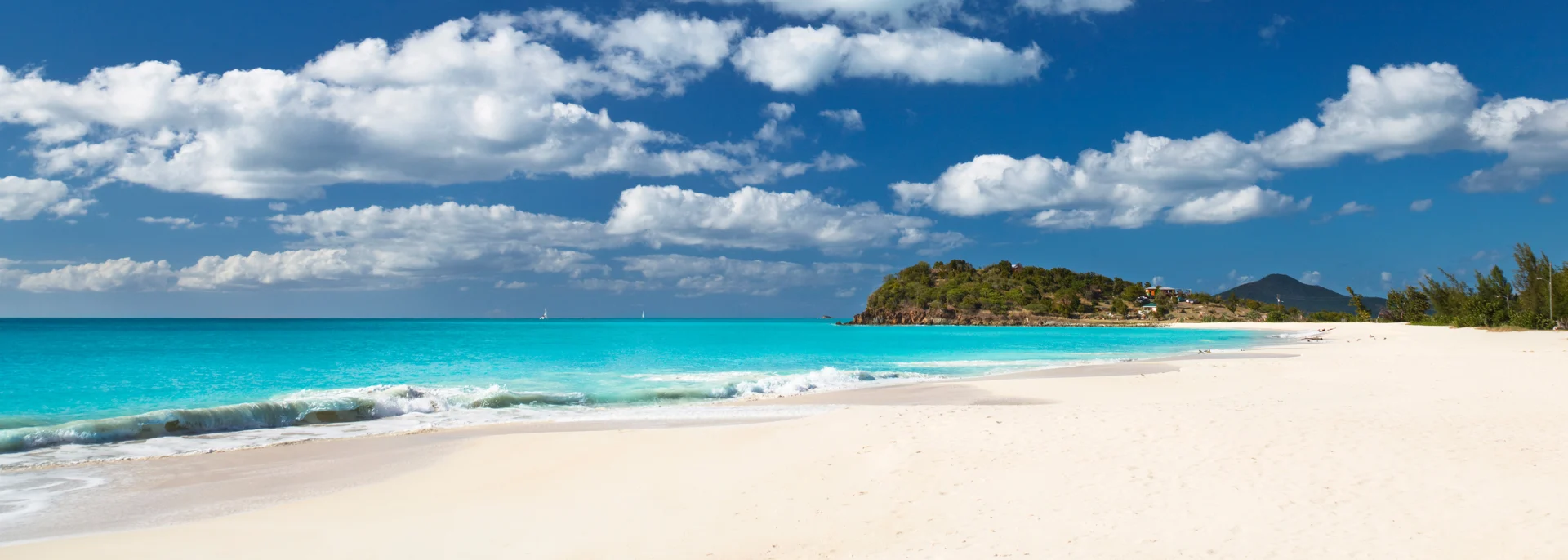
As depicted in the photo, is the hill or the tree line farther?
the hill

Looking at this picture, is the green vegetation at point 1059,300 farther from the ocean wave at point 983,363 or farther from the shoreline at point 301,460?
the shoreline at point 301,460

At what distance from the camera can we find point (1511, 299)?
55.3 meters

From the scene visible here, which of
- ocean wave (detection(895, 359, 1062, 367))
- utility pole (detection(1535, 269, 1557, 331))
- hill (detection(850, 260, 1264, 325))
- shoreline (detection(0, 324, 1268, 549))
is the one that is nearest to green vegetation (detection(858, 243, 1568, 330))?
hill (detection(850, 260, 1264, 325))

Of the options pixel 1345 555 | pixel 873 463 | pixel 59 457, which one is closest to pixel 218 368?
pixel 59 457

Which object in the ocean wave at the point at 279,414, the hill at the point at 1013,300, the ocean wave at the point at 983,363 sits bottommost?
the ocean wave at the point at 983,363

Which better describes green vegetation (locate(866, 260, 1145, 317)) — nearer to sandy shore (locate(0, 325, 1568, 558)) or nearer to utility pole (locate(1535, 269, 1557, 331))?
utility pole (locate(1535, 269, 1557, 331))

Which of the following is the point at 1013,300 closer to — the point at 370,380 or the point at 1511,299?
the point at 1511,299

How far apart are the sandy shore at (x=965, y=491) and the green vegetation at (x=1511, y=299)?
45135 millimetres

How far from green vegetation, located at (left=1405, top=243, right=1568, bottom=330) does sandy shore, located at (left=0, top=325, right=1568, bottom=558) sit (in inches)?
1777

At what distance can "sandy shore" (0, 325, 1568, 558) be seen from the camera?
614 cm

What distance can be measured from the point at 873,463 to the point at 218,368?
34.8 m

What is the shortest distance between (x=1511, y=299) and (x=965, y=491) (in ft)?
226

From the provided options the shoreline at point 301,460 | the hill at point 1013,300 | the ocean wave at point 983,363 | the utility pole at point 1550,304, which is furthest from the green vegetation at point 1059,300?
the shoreline at point 301,460

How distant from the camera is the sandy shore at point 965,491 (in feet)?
20.1
